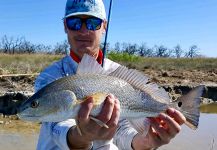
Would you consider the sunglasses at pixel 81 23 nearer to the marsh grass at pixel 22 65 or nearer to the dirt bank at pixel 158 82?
the dirt bank at pixel 158 82

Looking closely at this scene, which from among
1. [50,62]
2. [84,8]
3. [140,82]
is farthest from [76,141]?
[50,62]

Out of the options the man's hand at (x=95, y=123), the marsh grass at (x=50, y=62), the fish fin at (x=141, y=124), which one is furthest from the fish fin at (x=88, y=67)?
the marsh grass at (x=50, y=62)

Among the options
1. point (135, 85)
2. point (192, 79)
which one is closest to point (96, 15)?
point (135, 85)

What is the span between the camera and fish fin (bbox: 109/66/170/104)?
315cm

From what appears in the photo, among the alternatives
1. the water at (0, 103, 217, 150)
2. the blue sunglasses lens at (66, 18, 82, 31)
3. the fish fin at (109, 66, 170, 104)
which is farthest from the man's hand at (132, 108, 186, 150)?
the water at (0, 103, 217, 150)

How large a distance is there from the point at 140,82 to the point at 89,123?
1.69 ft

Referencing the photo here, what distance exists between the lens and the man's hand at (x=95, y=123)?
280 centimetres

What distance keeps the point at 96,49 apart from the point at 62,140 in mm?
1005

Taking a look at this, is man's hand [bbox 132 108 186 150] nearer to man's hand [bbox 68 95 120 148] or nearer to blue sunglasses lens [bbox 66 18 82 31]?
man's hand [bbox 68 95 120 148]

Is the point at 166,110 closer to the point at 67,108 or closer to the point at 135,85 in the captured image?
the point at 135,85

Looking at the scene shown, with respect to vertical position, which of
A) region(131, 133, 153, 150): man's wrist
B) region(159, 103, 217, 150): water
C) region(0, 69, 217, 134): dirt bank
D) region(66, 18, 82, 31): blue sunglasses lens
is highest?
region(66, 18, 82, 31): blue sunglasses lens

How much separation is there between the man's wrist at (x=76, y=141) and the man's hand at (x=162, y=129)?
0.52 metres

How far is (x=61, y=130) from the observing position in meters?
3.38

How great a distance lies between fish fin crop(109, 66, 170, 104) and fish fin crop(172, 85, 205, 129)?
0.36 feet
